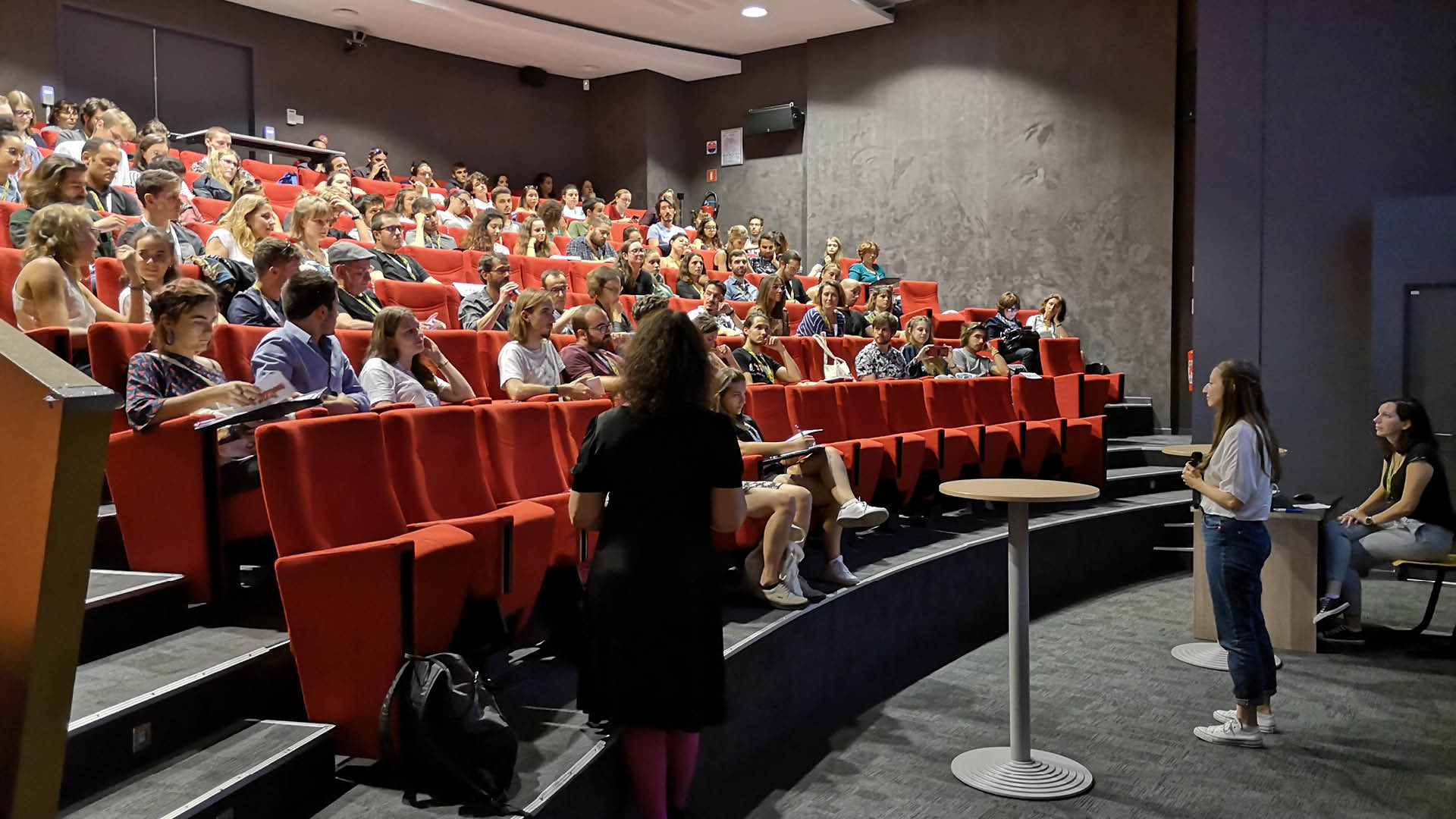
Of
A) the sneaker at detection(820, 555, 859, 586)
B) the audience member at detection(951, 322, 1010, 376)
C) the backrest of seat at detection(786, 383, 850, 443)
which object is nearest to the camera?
the sneaker at detection(820, 555, 859, 586)

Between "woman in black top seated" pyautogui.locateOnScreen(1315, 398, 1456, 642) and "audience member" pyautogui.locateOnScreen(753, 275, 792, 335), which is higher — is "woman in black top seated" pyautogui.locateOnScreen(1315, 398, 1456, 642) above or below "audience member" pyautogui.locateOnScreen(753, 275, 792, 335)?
below

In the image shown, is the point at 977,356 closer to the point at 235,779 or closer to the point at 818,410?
the point at 818,410

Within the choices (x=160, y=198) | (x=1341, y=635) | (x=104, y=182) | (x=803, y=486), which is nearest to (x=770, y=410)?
(x=803, y=486)

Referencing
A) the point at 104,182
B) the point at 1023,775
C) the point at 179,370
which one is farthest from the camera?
the point at 104,182

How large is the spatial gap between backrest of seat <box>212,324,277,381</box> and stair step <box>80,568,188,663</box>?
50 centimetres

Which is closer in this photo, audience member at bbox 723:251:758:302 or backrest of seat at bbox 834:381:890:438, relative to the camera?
backrest of seat at bbox 834:381:890:438

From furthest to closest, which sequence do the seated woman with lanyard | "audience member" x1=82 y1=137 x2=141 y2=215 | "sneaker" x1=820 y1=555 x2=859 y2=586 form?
"audience member" x1=82 y1=137 x2=141 y2=215, "sneaker" x1=820 y1=555 x2=859 y2=586, the seated woman with lanyard

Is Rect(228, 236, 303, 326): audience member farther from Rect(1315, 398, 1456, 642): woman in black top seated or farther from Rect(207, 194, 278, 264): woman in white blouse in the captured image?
Rect(1315, 398, 1456, 642): woman in black top seated

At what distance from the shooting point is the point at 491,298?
353 cm

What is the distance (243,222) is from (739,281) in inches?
121

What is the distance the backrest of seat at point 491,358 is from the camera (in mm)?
2979

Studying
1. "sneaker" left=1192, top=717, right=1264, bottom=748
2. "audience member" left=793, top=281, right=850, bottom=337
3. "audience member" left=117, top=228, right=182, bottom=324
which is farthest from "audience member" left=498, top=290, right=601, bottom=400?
"audience member" left=793, top=281, right=850, bottom=337

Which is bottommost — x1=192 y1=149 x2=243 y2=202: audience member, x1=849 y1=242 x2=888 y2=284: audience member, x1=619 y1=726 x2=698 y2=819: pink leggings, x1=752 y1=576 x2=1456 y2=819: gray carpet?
x1=752 y1=576 x2=1456 y2=819: gray carpet

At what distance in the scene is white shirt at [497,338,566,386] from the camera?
9.49 feet
